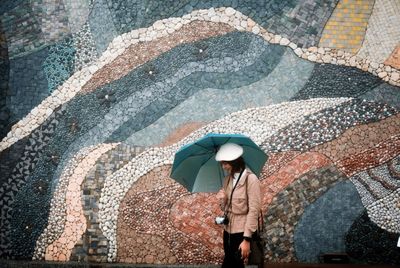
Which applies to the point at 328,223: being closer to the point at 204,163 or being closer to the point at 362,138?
the point at 362,138

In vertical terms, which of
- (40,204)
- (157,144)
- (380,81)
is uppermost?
(380,81)

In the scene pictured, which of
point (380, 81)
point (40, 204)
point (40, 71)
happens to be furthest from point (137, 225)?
point (380, 81)

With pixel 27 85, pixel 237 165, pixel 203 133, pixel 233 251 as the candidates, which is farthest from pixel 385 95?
pixel 27 85

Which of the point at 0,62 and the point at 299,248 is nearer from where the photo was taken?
the point at 299,248

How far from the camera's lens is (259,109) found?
595cm

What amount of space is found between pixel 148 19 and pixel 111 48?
19.8 inches

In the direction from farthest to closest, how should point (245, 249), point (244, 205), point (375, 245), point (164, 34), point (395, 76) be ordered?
1. point (164, 34)
2. point (395, 76)
3. point (375, 245)
4. point (244, 205)
5. point (245, 249)

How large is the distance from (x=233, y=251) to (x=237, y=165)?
666 millimetres

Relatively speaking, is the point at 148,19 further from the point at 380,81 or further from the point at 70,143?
the point at 380,81

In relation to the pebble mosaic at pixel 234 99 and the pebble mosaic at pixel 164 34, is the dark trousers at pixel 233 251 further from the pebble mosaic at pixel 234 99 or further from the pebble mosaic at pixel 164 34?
the pebble mosaic at pixel 164 34

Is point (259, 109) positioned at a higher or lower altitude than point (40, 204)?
higher

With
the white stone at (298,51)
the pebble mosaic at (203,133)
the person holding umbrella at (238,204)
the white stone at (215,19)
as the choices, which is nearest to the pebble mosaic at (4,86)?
the pebble mosaic at (203,133)

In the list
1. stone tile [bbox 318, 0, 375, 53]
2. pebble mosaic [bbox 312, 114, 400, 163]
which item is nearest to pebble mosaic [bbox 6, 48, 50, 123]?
stone tile [bbox 318, 0, 375, 53]

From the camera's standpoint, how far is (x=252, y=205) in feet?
13.8
